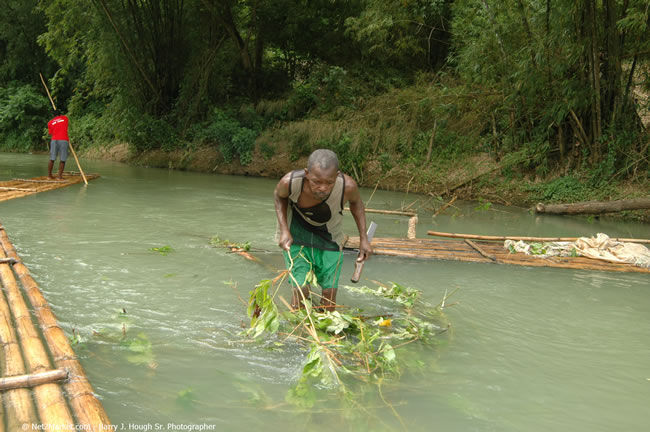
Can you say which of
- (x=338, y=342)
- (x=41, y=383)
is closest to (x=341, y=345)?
(x=338, y=342)

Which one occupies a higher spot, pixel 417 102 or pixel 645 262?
pixel 417 102

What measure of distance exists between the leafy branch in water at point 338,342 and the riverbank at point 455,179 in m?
5.70

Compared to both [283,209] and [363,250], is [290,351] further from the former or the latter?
[283,209]

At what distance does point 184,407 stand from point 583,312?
3.23 m

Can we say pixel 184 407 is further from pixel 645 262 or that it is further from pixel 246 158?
pixel 246 158

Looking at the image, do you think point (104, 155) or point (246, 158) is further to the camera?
point (104, 155)

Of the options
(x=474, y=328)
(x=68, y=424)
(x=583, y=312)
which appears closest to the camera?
(x=68, y=424)

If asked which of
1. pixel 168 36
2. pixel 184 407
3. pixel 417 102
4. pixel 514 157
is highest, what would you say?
pixel 168 36

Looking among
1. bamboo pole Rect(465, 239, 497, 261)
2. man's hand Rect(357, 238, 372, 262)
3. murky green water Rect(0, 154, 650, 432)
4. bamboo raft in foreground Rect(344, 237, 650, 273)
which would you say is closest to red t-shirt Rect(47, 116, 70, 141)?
murky green water Rect(0, 154, 650, 432)

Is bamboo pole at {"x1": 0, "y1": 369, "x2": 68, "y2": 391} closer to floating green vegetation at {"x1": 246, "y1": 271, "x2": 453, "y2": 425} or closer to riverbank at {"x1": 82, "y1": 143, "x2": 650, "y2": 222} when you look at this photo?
floating green vegetation at {"x1": 246, "y1": 271, "x2": 453, "y2": 425}

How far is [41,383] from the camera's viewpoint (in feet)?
7.69

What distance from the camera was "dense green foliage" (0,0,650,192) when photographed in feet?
31.3

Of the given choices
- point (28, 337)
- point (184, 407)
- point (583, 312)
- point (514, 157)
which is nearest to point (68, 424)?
point (184, 407)

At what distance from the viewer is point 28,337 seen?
2.78 meters
